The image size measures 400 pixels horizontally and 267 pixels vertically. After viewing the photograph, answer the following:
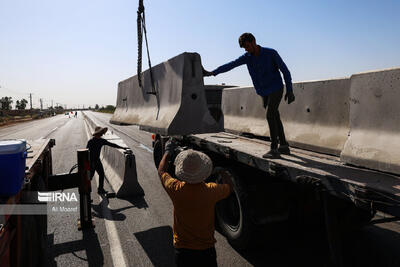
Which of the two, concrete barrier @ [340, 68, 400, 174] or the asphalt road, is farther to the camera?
the asphalt road

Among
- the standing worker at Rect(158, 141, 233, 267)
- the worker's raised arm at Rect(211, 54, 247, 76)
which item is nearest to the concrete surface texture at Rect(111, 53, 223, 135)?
the worker's raised arm at Rect(211, 54, 247, 76)

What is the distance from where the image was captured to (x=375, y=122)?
3289mm

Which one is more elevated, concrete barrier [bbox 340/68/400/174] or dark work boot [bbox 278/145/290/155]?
concrete barrier [bbox 340/68/400/174]

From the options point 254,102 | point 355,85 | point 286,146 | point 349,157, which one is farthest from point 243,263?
Result: point 254,102

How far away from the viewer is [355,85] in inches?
139

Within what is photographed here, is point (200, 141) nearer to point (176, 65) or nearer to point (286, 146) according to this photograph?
point (176, 65)

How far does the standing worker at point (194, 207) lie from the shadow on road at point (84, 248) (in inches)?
80.5

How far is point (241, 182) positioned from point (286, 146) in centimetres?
85

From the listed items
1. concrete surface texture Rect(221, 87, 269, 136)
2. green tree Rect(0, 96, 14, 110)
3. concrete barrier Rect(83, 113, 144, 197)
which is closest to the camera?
concrete surface texture Rect(221, 87, 269, 136)

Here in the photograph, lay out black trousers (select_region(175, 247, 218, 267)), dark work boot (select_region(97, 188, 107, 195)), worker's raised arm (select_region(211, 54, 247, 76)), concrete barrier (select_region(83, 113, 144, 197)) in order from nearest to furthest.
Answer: black trousers (select_region(175, 247, 218, 267)) < worker's raised arm (select_region(211, 54, 247, 76)) < concrete barrier (select_region(83, 113, 144, 197)) < dark work boot (select_region(97, 188, 107, 195))

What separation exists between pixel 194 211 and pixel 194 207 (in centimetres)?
4

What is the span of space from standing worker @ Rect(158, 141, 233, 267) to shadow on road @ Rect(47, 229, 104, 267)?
2.05 metres

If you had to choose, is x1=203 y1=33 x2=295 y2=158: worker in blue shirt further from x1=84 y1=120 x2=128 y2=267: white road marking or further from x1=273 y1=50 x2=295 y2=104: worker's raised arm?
x1=84 y1=120 x2=128 y2=267: white road marking

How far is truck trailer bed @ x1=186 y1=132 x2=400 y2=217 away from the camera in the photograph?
220 centimetres
